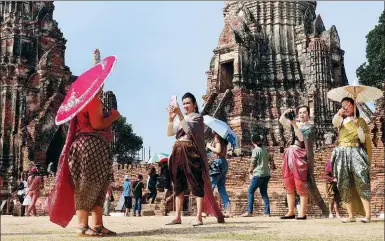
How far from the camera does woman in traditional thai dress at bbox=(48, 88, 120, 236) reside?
6.00 m

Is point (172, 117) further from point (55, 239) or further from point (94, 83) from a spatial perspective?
point (55, 239)

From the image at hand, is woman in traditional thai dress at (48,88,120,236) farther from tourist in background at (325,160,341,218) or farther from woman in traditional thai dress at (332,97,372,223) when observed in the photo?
tourist in background at (325,160,341,218)

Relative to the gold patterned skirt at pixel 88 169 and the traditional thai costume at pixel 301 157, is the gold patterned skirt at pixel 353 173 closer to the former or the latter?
the traditional thai costume at pixel 301 157

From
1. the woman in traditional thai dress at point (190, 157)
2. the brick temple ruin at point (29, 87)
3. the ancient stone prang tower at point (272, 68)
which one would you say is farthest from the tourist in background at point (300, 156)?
the brick temple ruin at point (29, 87)

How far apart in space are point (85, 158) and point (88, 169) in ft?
0.38

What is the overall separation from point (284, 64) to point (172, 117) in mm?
22786

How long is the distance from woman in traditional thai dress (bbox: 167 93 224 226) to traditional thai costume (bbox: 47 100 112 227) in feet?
4.42

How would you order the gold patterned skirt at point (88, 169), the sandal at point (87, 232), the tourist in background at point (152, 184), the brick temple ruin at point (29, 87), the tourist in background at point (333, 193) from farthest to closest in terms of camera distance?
the brick temple ruin at point (29, 87)
the tourist in background at point (152, 184)
the tourist in background at point (333, 193)
the gold patterned skirt at point (88, 169)
the sandal at point (87, 232)

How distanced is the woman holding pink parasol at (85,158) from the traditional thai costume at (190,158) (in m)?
1.35

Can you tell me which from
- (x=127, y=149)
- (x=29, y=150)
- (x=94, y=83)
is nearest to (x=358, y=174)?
(x=94, y=83)

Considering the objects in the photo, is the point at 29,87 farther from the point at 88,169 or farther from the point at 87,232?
the point at 87,232

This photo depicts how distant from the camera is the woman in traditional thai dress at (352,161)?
24.9ft

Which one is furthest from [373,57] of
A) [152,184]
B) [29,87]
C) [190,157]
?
[190,157]

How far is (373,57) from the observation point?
110ft
